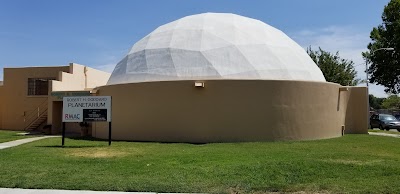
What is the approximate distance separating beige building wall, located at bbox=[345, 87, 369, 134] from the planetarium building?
0.18ft

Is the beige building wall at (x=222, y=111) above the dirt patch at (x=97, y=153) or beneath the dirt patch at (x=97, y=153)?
above

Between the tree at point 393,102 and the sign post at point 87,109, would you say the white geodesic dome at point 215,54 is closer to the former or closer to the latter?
the sign post at point 87,109

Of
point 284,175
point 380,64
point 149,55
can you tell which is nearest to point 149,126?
point 149,55

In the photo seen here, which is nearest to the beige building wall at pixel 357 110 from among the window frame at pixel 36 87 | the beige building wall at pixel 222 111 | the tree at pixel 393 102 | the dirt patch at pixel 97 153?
the beige building wall at pixel 222 111

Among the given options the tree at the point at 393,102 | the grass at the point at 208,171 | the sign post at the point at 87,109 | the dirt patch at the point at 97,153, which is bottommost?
the dirt patch at the point at 97,153

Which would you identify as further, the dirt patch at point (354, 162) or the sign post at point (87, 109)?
the sign post at point (87, 109)

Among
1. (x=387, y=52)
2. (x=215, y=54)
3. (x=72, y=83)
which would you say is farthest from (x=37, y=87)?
(x=387, y=52)

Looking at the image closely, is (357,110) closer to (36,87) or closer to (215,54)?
(215,54)

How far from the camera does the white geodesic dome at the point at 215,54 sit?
1927 cm

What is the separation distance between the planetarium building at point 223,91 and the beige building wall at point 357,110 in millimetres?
56

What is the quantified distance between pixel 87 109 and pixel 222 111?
218 inches

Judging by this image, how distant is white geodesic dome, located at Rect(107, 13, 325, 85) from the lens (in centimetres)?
1927

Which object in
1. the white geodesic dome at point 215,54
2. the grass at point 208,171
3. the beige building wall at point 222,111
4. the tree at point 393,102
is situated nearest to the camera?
the grass at point 208,171

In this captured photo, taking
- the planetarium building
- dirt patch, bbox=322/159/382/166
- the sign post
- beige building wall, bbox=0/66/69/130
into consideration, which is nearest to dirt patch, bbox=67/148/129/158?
the sign post
